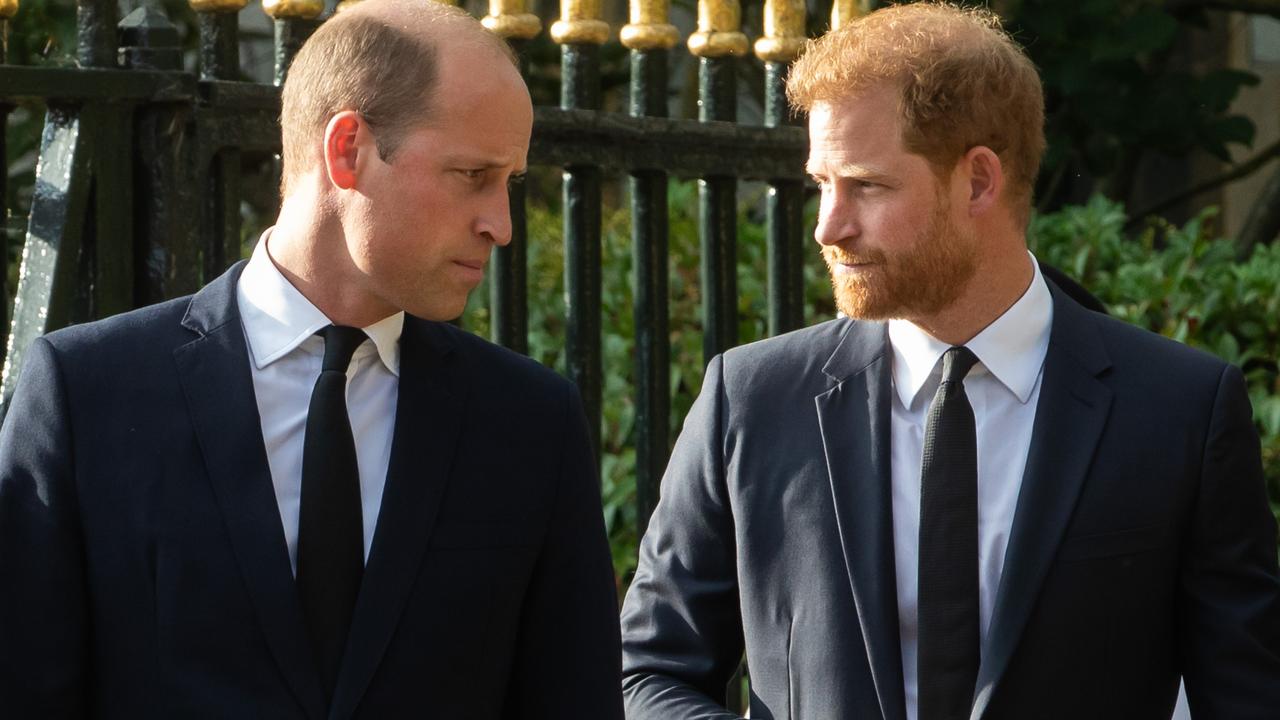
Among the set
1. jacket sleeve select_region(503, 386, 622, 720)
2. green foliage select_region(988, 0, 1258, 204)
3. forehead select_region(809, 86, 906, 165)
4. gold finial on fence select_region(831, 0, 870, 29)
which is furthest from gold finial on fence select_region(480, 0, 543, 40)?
green foliage select_region(988, 0, 1258, 204)

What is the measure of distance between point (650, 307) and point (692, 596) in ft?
4.06

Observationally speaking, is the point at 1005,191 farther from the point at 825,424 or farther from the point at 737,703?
the point at 737,703

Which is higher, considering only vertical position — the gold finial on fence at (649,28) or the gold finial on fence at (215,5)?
the gold finial on fence at (215,5)

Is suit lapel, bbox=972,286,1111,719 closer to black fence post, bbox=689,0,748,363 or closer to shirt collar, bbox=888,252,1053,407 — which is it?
shirt collar, bbox=888,252,1053,407

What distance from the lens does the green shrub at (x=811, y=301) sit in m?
4.76

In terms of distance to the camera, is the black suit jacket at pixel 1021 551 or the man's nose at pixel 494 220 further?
the black suit jacket at pixel 1021 551

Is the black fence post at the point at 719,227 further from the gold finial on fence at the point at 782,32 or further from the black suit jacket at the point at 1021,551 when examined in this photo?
the black suit jacket at the point at 1021,551

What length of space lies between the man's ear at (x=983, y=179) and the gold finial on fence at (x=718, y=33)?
3.79 ft

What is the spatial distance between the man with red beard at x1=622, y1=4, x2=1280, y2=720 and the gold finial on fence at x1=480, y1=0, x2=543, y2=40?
3.03ft

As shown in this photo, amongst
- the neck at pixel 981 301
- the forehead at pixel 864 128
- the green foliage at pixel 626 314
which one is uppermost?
the forehead at pixel 864 128

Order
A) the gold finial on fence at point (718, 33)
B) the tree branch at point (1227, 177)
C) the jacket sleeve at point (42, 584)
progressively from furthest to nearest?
the tree branch at point (1227, 177)
the gold finial on fence at point (718, 33)
the jacket sleeve at point (42, 584)

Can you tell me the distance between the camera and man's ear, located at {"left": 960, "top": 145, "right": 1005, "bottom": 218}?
2.88m

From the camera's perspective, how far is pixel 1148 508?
8.80 ft

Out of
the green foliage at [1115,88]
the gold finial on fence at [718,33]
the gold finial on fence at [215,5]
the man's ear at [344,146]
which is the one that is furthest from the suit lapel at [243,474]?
the green foliage at [1115,88]
